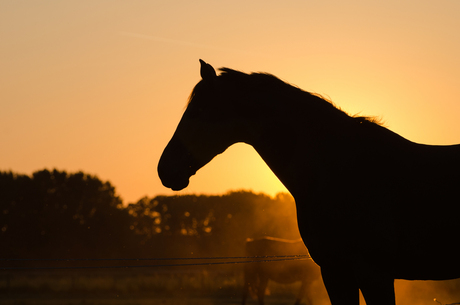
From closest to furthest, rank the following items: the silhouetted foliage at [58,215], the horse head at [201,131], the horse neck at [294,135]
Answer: the horse neck at [294,135] → the horse head at [201,131] → the silhouetted foliage at [58,215]

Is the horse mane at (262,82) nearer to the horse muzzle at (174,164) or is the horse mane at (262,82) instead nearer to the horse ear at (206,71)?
the horse ear at (206,71)

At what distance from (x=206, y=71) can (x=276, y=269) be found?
583 inches

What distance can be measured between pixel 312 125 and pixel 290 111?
0.20 m

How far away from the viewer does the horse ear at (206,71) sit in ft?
12.9

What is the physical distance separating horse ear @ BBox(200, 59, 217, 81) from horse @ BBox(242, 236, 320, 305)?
1362 cm

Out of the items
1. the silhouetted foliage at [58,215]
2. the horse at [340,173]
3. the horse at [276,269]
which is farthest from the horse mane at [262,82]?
the silhouetted foliage at [58,215]

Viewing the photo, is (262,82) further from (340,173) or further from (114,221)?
(114,221)

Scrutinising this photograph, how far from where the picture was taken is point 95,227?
4931 centimetres

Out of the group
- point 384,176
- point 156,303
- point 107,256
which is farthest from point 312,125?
point 107,256

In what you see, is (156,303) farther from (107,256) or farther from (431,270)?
(107,256)

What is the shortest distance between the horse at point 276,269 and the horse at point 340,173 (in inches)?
528

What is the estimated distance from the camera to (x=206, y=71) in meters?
3.93

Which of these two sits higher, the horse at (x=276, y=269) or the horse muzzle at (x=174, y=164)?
the horse muzzle at (x=174, y=164)

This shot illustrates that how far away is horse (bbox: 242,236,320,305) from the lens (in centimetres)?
1712
